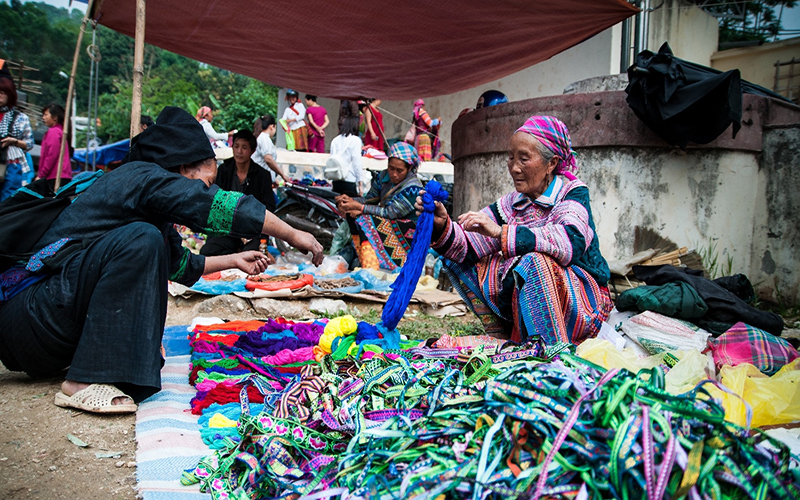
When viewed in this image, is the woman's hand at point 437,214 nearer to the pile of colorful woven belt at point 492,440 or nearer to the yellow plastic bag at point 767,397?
the pile of colorful woven belt at point 492,440

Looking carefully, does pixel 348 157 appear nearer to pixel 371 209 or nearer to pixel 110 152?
pixel 371 209

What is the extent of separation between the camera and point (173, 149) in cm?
243

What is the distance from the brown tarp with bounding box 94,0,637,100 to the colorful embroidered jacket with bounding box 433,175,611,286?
1900mm

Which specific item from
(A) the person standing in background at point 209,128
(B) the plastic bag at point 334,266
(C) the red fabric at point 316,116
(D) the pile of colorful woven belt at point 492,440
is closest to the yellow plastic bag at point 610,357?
(D) the pile of colorful woven belt at point 492,440

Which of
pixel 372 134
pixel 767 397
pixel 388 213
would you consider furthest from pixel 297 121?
pixel 767 397

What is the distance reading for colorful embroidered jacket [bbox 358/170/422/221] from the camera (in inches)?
209

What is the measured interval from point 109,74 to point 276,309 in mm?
47425

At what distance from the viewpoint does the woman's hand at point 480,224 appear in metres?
2.71

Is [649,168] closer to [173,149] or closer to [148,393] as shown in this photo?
[173,149]

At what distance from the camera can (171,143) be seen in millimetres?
2430

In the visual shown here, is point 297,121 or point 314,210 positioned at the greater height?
point 297,121

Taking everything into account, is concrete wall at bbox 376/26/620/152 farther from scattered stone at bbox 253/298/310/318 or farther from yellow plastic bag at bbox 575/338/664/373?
yellow plastic bag at bbox 575/338/664/373

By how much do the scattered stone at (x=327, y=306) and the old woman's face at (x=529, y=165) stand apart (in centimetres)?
229

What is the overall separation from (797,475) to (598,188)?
3.34 metres
